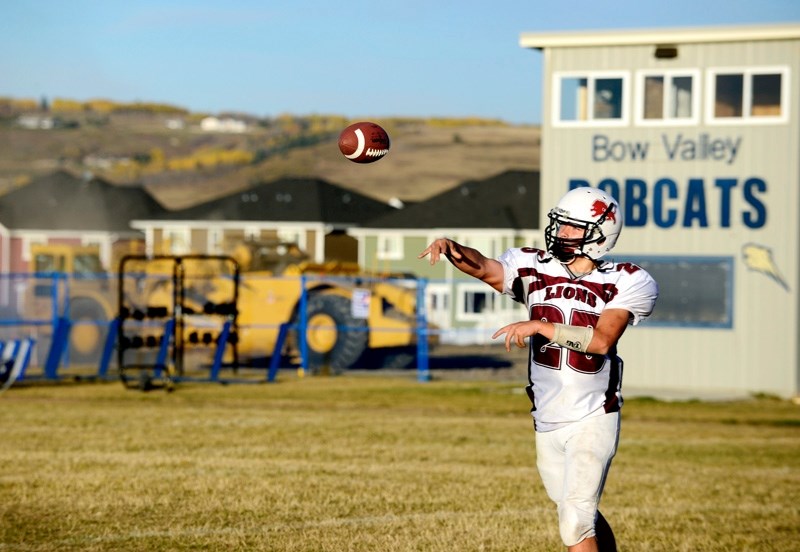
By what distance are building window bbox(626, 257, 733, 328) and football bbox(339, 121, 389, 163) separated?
58.4ft

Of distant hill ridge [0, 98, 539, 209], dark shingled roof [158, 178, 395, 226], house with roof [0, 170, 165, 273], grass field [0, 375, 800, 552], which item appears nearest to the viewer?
grass field [0, 375, 800, 552]

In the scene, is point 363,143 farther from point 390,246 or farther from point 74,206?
point 74,206

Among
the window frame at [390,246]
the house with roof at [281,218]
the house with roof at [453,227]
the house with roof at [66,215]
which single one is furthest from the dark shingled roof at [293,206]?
the window frame at [390,246]

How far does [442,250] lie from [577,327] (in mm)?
860

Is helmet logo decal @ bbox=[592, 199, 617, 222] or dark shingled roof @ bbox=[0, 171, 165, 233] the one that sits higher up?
dark shingled roof @ bbox=[0, 171, 165, 233]

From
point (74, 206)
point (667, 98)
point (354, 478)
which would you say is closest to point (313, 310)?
point (667, 98)

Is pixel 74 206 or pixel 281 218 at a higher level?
pixel 74 206

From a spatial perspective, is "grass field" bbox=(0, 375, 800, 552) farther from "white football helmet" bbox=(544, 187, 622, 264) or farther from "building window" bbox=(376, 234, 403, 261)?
"building window" bbox=(376, 234, 403, 261)

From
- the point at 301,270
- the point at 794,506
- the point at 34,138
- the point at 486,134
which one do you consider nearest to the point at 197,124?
the point at 34,138

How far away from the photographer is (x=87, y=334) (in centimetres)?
3434

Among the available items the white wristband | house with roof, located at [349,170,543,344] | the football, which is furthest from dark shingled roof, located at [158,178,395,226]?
the white wristband

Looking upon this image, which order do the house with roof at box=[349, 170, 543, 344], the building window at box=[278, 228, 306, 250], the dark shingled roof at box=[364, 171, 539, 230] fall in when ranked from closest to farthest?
the house with roof at box=[349, 170, 543, 344] → the dark shingled roof at box=[364, 171, 539, 230] → the building window at box=[278, 228, 306, 250]

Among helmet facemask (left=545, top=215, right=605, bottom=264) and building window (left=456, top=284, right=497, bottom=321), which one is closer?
helmet facemask (left=545, top=215, right=605, bottom=264)

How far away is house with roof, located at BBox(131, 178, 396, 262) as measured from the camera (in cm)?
7456
